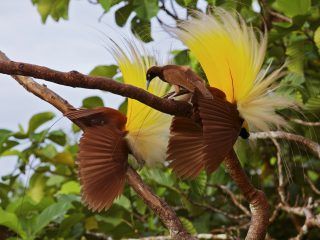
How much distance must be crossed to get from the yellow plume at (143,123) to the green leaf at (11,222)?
0.57 meters

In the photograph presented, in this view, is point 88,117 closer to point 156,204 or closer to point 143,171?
point 156,204

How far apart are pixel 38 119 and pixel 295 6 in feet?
2.02

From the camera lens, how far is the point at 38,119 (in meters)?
1.43

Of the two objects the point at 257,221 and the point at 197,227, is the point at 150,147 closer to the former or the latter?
the point at 257,221

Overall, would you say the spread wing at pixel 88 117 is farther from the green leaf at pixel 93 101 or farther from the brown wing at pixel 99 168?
the green leaf at pixel 93 101

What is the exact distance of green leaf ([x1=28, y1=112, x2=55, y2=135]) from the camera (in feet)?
4.64

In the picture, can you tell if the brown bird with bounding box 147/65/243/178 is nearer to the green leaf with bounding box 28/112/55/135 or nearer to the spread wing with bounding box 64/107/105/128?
the spread wing with bounding box 64/107/105/128

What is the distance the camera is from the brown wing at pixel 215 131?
1.69 ft

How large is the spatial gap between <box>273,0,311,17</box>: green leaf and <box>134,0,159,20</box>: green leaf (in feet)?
0.77

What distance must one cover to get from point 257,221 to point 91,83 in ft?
0.65

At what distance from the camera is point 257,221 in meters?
0.57

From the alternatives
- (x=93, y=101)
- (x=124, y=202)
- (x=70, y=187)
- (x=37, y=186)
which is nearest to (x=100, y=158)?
(x=93, y=101)

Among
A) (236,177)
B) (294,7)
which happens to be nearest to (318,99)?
(294,7)

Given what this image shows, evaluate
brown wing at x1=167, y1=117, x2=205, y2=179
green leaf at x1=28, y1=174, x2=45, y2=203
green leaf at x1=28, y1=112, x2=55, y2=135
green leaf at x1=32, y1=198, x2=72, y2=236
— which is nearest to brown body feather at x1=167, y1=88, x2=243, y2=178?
brown wing at x1=167, y1=117, x2=205, y2=179
